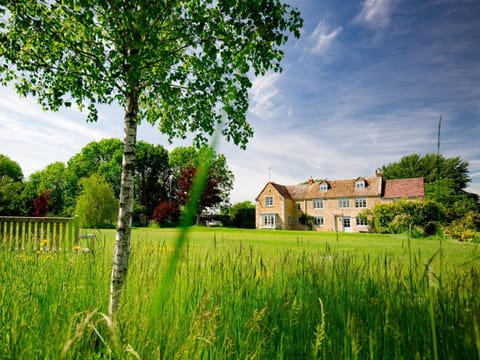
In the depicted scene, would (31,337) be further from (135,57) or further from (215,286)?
(135,57)

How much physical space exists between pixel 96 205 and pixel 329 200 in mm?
32960

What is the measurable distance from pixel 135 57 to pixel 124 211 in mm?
1455

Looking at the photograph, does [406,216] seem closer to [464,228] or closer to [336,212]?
[464,228]

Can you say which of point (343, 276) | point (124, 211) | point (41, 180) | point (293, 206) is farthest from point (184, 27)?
point (41, 180)

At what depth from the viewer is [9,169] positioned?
5291 centimetres

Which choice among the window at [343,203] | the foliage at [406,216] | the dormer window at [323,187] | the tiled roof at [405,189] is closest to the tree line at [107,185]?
the dormer window at [323,187]

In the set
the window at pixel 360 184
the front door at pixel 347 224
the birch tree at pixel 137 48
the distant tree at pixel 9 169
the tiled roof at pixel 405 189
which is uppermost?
the distant tree at pixel 9 169

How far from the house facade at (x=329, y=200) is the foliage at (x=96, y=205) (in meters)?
22.7

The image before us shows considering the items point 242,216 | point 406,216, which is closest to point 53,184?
point 242,216

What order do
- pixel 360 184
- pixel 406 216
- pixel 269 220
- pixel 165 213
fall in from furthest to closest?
pixel 269 220 → pixel 360 184 → pixel 165 213 → pixel 406 216

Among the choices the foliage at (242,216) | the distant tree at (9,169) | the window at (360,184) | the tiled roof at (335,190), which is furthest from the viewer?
the distant tree at (9,169)

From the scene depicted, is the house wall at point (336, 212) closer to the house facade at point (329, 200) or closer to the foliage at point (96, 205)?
the house facade at point (329, 200)

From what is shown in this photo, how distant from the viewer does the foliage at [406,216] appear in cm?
2517

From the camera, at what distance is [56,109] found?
3.86 m
